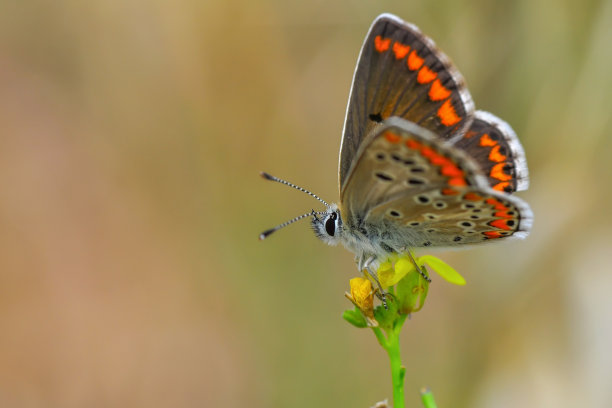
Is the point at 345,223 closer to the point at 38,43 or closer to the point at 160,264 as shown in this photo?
the point at 160,264

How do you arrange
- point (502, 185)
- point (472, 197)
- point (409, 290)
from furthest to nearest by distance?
point (502, 185), point (409, 290), point (472, 197)

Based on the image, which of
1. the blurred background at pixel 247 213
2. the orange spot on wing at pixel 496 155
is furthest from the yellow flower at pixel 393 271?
the blurred background at pixel 247 213

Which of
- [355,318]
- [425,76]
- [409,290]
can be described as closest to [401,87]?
[425,76]

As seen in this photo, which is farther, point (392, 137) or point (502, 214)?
point (502, 214)

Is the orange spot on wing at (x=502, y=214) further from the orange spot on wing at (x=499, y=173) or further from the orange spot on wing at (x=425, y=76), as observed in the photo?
the orange spot on wing at (x=425, y=76)

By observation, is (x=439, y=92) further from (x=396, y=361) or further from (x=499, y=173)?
(x=396, y=361)

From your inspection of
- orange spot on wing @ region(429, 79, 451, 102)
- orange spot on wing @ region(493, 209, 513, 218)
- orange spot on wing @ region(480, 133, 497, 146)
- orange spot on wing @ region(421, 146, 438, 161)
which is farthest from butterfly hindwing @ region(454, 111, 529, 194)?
orange spot on wing @ region(421, 146, 438, 161)

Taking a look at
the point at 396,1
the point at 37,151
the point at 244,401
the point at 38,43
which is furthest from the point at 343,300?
the point at 38,43

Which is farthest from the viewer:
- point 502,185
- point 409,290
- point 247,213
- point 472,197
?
point 247,213
